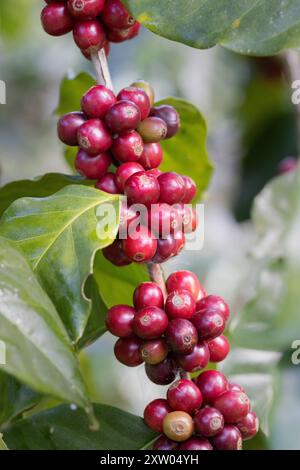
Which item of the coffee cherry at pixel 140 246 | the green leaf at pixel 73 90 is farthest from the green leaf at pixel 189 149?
the coffee cherry at pixel 140 246

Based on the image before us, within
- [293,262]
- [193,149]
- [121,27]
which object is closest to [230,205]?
[193,149]

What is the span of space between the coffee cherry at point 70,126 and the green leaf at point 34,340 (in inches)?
9.3

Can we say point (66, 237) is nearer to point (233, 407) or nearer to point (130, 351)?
point (130, 351)

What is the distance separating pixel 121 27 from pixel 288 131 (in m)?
1.67

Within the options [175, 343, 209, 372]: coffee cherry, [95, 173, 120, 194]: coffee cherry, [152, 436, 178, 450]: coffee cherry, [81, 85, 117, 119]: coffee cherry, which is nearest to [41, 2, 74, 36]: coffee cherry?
[81, 85, 117, 119]: coffee cherry

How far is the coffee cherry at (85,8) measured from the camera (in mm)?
1048

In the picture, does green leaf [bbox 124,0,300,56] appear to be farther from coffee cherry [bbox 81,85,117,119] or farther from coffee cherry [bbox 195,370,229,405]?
coffee cherry [bbox 195,370,229,405]

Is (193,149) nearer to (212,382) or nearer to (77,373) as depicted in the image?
(212,382)

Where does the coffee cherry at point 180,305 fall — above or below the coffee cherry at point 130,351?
above

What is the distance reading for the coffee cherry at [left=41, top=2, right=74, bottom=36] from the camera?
1.08m

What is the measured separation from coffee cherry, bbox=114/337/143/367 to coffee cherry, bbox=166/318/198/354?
47 millimetres

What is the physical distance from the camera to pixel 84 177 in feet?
3.59

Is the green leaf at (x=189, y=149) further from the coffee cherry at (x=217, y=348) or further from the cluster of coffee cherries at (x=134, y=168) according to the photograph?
the coffee cherry at (x=217, y=348)

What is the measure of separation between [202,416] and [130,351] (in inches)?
4.9
